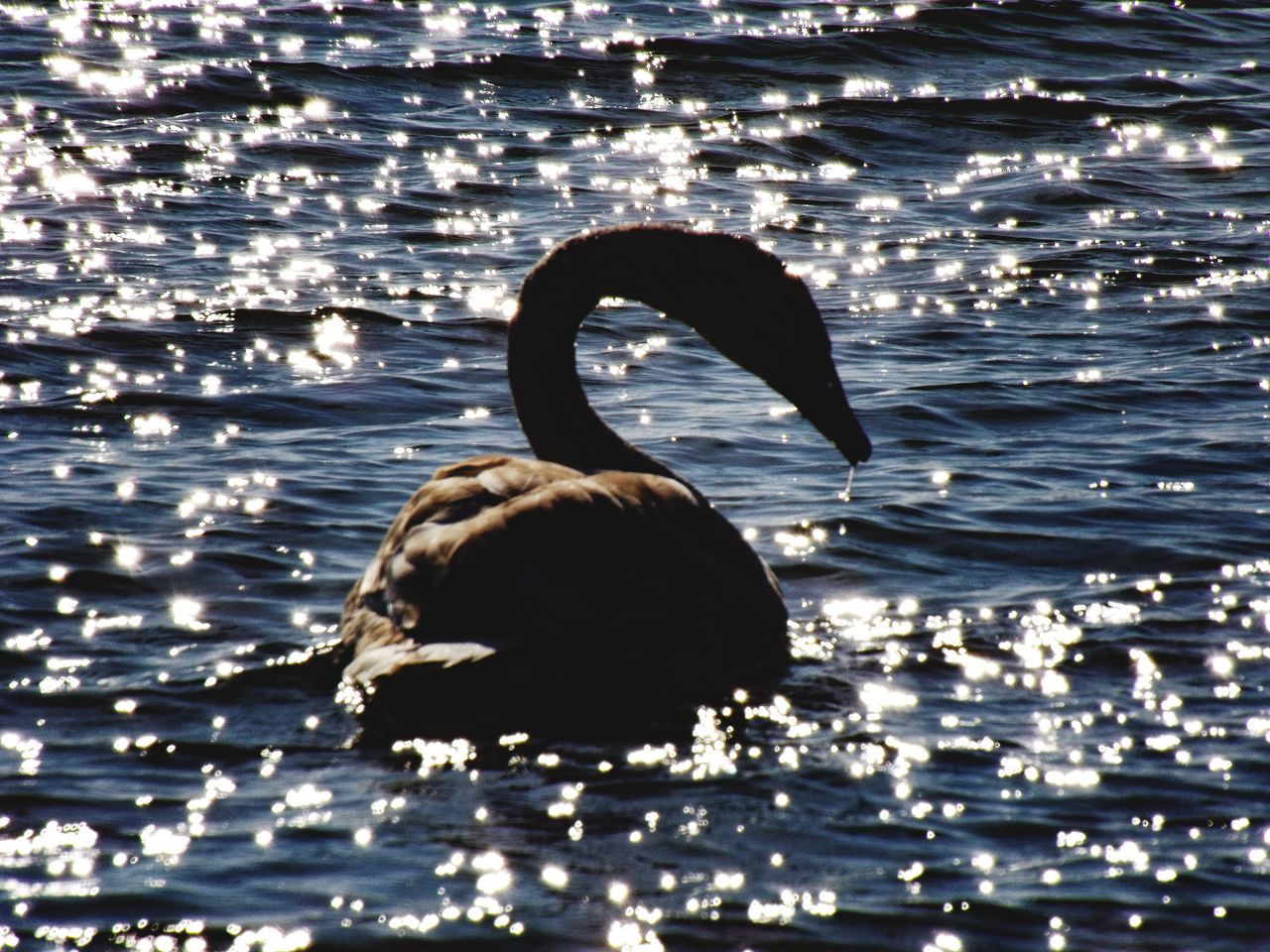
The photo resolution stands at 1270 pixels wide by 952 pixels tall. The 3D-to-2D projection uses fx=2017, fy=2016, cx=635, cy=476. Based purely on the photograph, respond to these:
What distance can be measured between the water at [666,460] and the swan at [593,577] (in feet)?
0.62

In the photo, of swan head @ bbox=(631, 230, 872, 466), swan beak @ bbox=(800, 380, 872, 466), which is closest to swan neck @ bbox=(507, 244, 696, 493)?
swan head @ bbox=(631, 230, 872, 466)

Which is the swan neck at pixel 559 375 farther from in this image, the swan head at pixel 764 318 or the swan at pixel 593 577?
the swan head at pixel 764 318

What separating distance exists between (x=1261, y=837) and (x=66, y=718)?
3.50 m

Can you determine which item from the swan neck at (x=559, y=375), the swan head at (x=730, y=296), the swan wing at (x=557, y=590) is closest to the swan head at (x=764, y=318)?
the swan head at (x=730, y=296)

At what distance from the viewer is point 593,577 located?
237 inches

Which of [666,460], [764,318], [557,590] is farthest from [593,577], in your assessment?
[666,460]

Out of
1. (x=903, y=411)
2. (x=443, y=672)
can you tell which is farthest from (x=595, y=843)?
(x=903, y=411)

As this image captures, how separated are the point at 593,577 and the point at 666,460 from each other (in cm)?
341

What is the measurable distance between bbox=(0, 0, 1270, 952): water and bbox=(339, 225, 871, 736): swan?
189 millimetres

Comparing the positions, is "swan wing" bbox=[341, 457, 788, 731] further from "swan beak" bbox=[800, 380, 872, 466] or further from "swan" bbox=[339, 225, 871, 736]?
"swan beak" bbox=[800, 380, 872, 466]

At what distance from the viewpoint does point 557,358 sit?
7.56 meters

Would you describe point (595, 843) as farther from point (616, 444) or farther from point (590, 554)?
point (616, 444)

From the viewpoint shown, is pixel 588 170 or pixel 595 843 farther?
pixel 588 170

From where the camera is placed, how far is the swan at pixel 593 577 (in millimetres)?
5867
